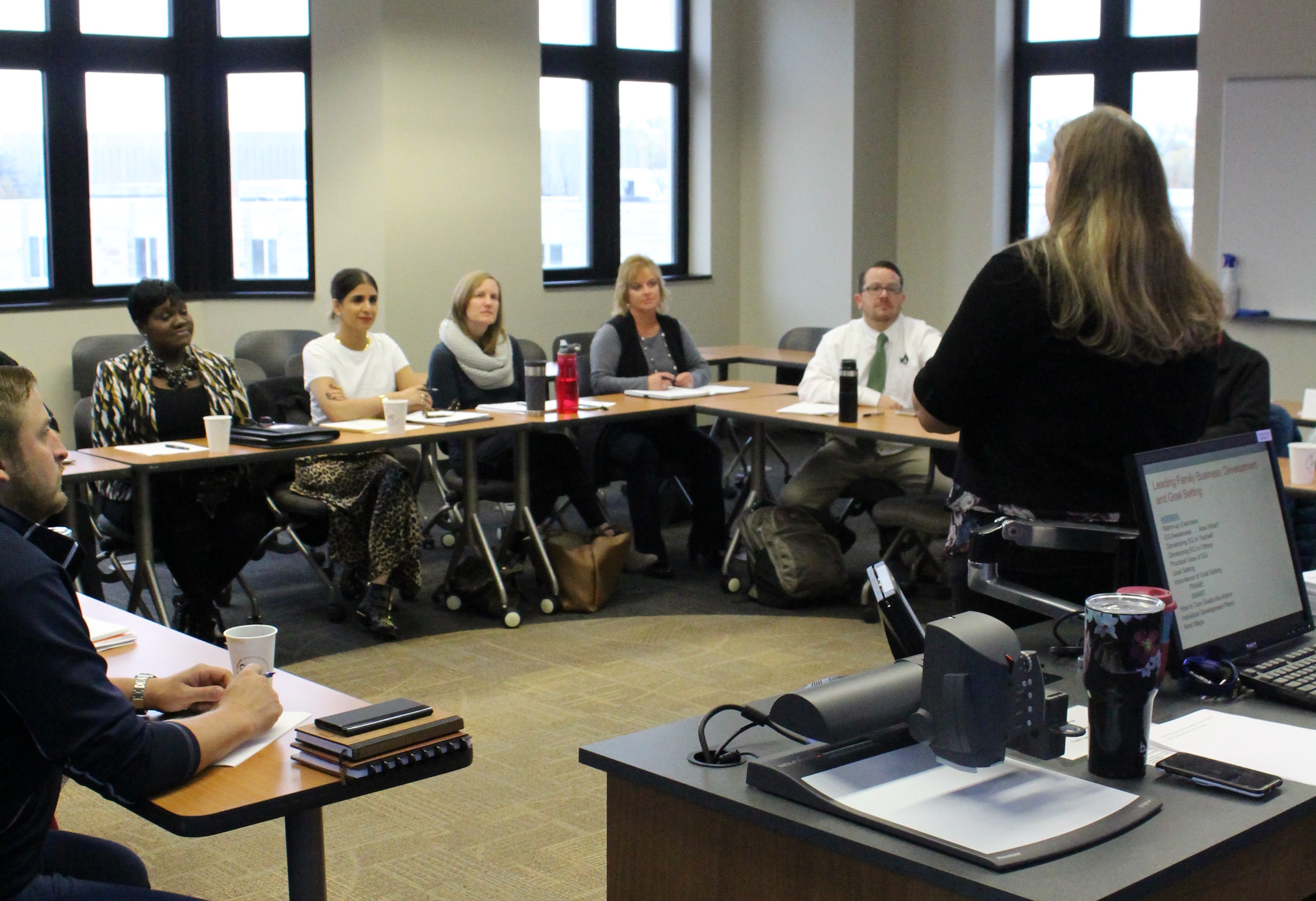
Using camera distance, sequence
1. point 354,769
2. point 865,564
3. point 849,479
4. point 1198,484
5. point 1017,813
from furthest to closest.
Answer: point 865,564, point 849,479, point 1198,484, point 354,769, point 1017,813

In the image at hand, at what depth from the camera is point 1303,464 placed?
13.2ft

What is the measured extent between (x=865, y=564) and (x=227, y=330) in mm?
4079

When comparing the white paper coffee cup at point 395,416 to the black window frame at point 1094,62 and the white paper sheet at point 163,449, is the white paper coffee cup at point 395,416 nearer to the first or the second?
the white paper sheet at point 163,449

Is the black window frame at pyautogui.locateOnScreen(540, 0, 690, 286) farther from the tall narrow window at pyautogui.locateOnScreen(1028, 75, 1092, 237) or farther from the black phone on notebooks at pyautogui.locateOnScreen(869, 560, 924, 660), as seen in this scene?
the black phone on notebooks at pyautogui.locateOnScreen(869, 560, 924, 660)

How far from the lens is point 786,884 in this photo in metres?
1.49

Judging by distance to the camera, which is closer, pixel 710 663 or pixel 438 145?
pixel 710 663

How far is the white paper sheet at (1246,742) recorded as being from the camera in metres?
1.64

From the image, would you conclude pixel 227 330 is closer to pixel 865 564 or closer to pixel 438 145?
pixel 438 145

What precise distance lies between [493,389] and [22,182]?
3.38 m

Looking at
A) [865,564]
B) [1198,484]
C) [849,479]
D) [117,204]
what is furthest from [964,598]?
[117,204]

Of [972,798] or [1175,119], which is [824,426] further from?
[1175,119]

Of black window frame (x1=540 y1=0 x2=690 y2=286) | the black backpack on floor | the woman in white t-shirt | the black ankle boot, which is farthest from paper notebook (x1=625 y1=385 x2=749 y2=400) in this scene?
black window frame (x1=540 y1=0 x2=690 y2=286)

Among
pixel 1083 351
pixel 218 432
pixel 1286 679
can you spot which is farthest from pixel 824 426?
pixel 1286 679

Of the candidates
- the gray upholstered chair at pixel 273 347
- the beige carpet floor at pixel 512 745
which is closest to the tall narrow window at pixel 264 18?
the gray upholstered chair at pixel 273 347
